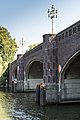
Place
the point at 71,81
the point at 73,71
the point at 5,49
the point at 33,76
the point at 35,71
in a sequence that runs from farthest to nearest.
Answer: the point at 5,49, the point at 33,76, the point at 35,71, the point at 73,71, the point at 71,81

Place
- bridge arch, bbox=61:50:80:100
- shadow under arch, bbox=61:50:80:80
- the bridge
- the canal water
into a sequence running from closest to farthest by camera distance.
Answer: the canal water → the bridge → shadow under arch, bbox=61:50:80:80 → bridge arch, bbox=61:50:80:100

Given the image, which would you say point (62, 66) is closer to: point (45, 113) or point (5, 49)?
point (45, 113)

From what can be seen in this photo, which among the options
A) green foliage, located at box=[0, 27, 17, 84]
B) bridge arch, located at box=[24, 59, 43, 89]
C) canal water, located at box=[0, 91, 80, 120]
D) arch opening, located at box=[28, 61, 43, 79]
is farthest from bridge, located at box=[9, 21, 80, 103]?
green foliage, located at box=[0, 27, 17, 84]

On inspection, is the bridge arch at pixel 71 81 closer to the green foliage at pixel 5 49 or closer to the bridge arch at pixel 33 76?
the bridge arch at pixel 33 76

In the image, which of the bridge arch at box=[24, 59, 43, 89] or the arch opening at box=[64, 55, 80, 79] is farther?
the bridge arch at box=[24, 59, 43, 89]

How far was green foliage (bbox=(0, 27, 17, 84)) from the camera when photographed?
70875 millimetres

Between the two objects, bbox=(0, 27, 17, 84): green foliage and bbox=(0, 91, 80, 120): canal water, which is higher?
bbox=(0, 27, 17, 84): green foliage

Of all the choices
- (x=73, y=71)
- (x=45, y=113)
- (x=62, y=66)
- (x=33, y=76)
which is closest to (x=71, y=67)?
(x=73, y=71)

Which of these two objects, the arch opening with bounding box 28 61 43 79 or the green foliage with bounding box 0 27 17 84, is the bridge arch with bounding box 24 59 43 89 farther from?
the green foliage with bounding box 0 27 17 84

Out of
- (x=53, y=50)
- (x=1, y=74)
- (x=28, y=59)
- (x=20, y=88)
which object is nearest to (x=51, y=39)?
(x=53, y=50)

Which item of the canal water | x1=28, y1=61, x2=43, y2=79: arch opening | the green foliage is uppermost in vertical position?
the green foliage

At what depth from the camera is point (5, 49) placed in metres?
71.2

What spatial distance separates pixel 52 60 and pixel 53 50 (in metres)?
1.28

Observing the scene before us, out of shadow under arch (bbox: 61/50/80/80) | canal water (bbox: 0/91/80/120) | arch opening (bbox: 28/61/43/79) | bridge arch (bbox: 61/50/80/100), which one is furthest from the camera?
arch opening (bbox: 28/61/43/79)
